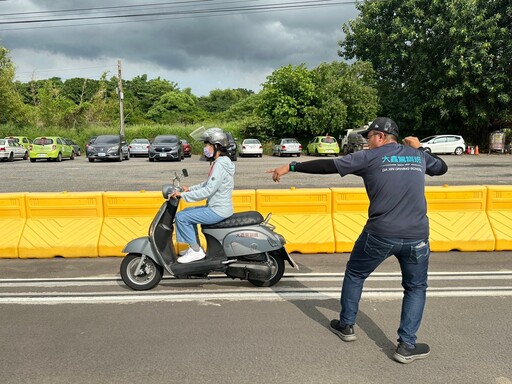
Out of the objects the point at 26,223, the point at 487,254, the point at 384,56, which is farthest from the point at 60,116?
the point at 487,254

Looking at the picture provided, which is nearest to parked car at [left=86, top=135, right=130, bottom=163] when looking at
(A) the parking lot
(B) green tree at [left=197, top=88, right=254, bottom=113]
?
(A) the parking lot

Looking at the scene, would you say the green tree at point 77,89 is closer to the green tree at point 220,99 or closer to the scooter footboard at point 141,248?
the green tree at point 220,99

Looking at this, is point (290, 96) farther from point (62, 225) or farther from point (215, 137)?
point (215, 137)

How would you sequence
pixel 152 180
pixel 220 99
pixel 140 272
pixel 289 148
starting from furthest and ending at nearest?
pixel 220 99 < pixel 289 148 < pixel 152 180 < pixel 140 272

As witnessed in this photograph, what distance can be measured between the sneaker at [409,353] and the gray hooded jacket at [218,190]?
2335mm

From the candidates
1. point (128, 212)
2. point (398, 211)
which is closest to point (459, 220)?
point (398, 211)

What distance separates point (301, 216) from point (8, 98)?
44051 mm

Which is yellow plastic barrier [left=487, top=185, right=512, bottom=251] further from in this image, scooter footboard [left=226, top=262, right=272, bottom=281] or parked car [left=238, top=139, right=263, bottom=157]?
parked car [left=238, top=139, right=263, bottom=157]

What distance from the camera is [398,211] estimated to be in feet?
11.5

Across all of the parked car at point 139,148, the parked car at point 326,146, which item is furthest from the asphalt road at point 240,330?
the parked car at point 139,148

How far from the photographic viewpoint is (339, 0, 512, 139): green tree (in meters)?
34.3

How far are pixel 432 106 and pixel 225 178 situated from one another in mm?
35221

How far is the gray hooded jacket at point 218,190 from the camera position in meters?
5.00

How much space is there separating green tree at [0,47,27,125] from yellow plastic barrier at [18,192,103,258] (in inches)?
1620
